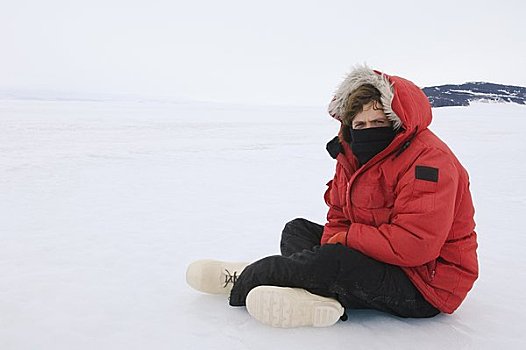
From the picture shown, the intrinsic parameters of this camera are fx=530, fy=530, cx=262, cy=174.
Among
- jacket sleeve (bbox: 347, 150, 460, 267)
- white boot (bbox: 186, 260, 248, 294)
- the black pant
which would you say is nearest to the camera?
jacket sleeve (bbox: 347, 150, 460, 267)

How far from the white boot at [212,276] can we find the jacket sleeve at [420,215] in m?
0.58

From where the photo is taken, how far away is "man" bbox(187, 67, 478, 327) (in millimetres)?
1684

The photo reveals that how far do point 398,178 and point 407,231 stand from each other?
187 mm

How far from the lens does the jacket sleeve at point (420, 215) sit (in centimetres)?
166

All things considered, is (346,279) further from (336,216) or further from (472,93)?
(472,93)

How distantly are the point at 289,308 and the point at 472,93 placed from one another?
16.8 metres

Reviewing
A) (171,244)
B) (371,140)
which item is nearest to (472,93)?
(171,244)

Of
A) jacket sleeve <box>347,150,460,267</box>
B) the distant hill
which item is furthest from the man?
the distant hill

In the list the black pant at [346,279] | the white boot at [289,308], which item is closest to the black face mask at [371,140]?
the black pant at [346,279]

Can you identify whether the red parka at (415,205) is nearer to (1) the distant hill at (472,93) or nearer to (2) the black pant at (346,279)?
(2) the black pant at (346,279)

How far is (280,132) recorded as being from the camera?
10.2m

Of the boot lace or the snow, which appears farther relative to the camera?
the boot lace

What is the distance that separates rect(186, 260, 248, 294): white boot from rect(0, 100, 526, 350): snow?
0.06m

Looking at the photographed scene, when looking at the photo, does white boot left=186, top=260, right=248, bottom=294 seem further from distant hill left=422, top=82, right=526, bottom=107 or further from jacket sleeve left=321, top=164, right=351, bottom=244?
distant hill left=422, top=82, right=526, bottom=107
